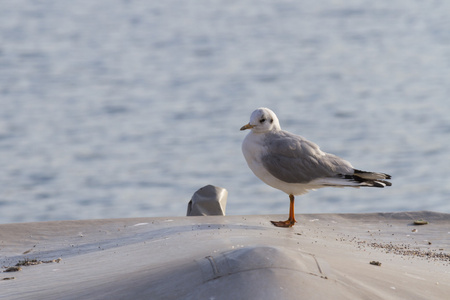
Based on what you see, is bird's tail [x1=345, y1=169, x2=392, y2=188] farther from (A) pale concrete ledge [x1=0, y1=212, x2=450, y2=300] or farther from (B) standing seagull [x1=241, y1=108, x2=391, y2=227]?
(A) pale concrete ledge [x1=0, y1=212, x2=450, y2=300]

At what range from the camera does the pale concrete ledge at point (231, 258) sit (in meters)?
4.44

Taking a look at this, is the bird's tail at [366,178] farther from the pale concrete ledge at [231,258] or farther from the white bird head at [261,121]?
the white bird head at [261,121]

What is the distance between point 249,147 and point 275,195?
7325 millimetres

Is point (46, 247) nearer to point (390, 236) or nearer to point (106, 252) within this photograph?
point (106, 252)

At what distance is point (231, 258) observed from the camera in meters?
4.60

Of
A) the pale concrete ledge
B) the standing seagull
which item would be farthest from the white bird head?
the pale concrete ledge

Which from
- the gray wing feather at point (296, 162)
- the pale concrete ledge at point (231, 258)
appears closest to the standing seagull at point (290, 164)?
the gray wing feather at point (296, 162)

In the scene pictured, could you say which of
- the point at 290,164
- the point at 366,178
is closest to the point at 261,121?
the point at 290,164

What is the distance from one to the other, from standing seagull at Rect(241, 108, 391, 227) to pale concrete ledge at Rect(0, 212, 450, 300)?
0.40 m

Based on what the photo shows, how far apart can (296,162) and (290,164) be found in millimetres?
62

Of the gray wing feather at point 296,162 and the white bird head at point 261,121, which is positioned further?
the white bird head at point 261,121

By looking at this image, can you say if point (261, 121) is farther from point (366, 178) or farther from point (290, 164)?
point (366, 178)

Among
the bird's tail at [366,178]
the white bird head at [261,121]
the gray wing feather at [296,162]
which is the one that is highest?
the white bird head at [261,121]

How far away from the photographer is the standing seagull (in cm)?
699
